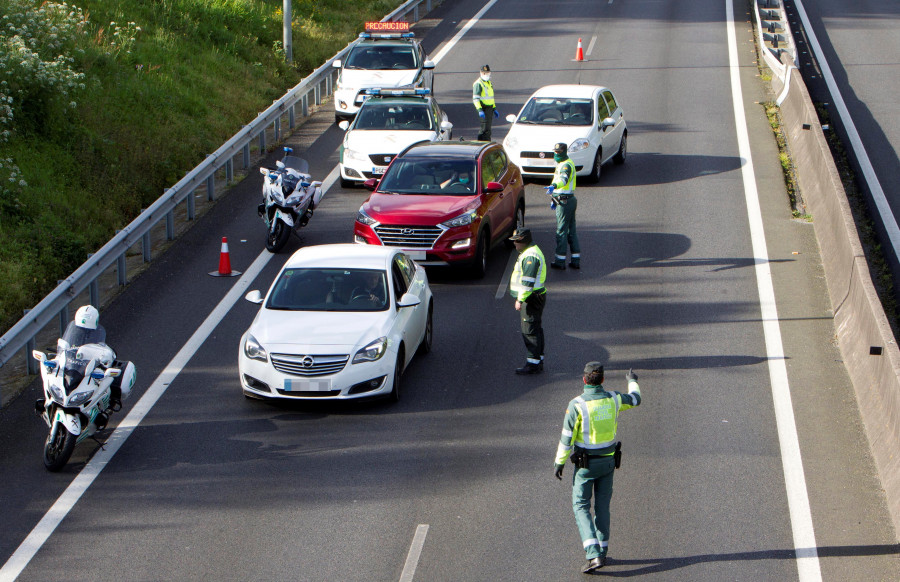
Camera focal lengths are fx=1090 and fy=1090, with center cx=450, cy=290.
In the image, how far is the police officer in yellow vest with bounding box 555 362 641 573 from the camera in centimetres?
857

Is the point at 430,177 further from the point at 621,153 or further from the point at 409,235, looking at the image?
the point at 621,153

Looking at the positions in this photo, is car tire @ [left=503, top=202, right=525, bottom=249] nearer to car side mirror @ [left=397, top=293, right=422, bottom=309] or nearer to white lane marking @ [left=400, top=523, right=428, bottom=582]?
car side mirror @ [left=397, top=293, right=422, bottom=309]

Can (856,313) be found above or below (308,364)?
above

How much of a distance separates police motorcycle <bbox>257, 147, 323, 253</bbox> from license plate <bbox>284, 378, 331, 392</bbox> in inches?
238

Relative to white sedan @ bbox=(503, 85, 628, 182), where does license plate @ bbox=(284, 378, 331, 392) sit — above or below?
below

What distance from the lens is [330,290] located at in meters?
12.7

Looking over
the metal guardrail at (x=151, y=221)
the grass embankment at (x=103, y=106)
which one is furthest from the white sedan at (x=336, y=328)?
the grass embankment at (x=103, y=106)

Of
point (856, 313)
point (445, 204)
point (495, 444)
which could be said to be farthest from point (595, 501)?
point (445, 204)

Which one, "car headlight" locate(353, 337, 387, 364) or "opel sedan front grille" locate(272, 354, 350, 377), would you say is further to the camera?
"car headlight" locate(353, 337, 387, 364)

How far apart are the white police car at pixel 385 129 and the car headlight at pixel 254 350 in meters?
8.91

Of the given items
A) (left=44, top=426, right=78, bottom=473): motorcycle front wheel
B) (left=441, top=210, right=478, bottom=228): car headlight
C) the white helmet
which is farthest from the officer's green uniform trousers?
(left=441, top=210, right=478, bottom=228): car headlight

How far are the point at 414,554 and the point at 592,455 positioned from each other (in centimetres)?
167

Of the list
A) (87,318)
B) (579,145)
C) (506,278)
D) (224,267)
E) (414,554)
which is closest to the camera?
(414,554)

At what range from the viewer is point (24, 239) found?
16391mm
